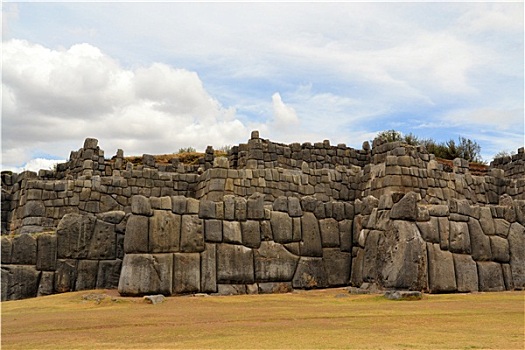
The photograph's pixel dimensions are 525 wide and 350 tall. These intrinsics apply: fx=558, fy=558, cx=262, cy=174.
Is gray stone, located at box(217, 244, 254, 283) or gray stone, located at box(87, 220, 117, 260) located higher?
gray stone, located at box(87, 220, 117, 260)

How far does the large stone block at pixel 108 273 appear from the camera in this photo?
11.6 metres

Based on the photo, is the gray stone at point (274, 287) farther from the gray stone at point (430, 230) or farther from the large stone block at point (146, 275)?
the gray stone at point (430, 230)

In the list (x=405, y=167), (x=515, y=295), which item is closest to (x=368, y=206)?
(x=515, y=295)

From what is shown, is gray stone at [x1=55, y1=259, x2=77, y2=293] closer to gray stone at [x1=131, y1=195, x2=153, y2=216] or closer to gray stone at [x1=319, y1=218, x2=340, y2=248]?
gray stone at [x1=131, y1=195, x2=153, y2=216]

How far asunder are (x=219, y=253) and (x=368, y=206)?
3918mm

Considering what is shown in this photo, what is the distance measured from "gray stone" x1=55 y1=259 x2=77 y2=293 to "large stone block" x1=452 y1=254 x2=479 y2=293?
8.22m

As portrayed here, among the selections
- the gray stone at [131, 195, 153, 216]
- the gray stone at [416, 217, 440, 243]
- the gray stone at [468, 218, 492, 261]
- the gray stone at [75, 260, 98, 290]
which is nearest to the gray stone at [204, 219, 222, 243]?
the gray stone at [131, 195, 153, 216]

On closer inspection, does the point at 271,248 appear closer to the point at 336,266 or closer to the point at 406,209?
the point at 336,266

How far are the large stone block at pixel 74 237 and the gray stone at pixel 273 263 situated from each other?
11.7ft

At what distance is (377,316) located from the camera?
832 cm

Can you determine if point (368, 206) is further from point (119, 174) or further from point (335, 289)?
point (119, 174)

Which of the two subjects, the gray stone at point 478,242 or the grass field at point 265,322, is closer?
the grass field at point 265,322

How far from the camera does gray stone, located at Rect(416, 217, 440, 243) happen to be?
39.7 feet

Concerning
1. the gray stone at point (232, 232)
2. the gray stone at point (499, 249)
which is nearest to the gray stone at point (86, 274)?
the gray stone at point (232, 232)
